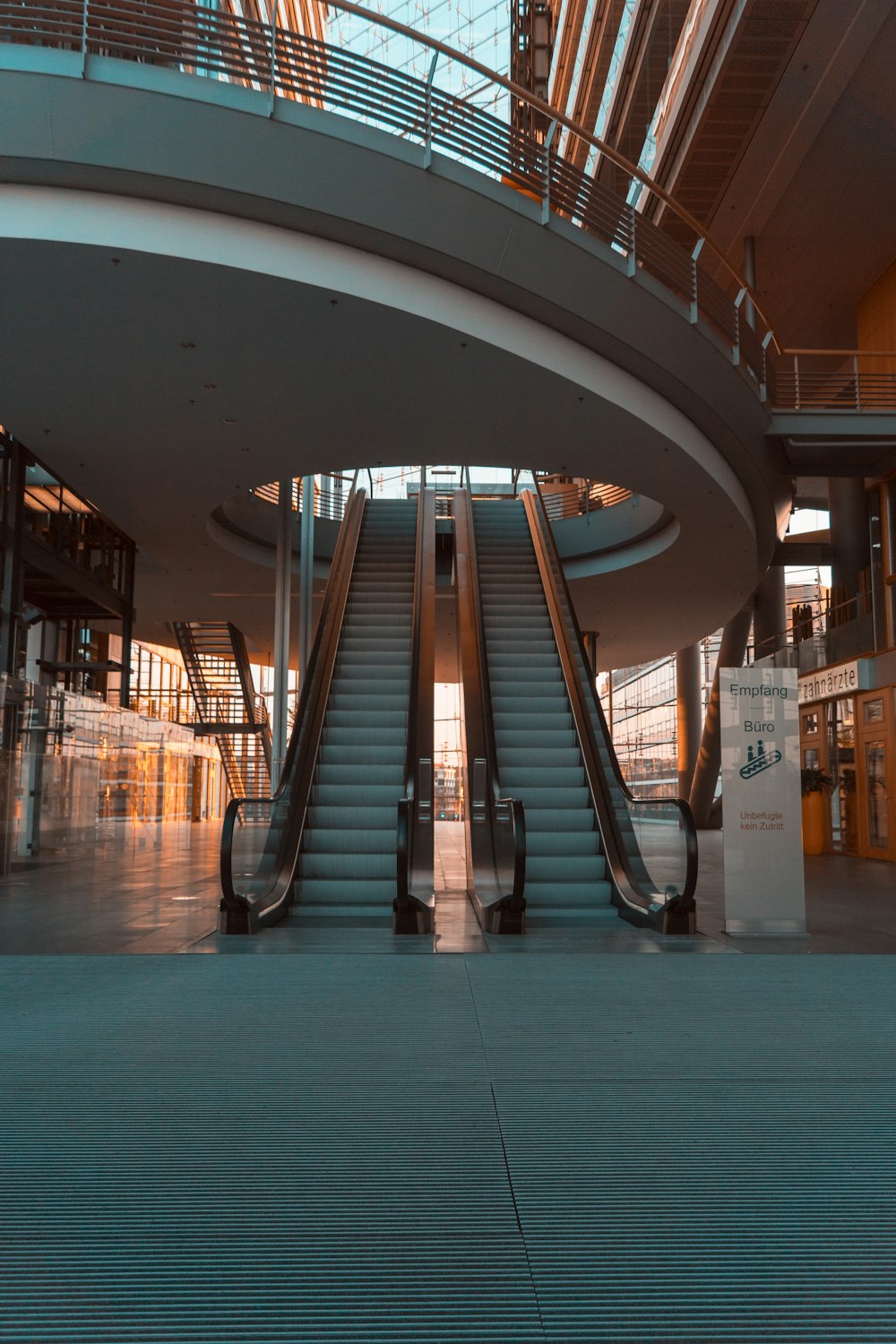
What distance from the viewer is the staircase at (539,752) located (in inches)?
356

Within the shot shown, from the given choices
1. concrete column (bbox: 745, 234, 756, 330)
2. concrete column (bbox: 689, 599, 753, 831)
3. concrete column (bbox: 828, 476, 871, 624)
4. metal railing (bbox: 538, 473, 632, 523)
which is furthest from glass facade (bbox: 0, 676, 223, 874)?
concrete column (bbox: 689, 599, 753, 831)

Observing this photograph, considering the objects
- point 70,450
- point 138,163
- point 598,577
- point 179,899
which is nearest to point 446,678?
point 598,577

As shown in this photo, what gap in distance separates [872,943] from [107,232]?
24.7 ft

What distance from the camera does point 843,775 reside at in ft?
57.3

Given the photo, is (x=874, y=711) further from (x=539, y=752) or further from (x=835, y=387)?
(x=539, y=752)

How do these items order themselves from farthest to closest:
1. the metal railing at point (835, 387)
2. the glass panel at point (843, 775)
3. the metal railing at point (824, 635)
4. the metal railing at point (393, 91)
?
the glass panel at point (843, 775) → the metal railing at point (824, 635) → the metal railing at point (835, 387) → the metal railing at point (393, 91)

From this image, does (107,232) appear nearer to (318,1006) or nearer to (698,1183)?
(318,1006)

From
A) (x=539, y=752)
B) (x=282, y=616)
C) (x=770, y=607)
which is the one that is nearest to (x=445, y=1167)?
(x=539, y=752)

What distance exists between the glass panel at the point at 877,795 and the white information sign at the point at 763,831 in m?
9.03

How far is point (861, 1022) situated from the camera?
4773 mm

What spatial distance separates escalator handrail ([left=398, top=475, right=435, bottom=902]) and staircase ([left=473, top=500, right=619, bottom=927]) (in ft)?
2.72

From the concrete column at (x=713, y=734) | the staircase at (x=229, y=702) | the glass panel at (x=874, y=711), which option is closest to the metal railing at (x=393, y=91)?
the glass panel at (x=874, y=711)

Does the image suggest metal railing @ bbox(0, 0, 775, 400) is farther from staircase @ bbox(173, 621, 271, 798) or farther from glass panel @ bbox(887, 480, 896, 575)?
staircase @ bbox(173, 621, 271, 798)

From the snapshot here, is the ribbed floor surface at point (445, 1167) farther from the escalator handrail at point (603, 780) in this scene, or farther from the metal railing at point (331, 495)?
the metal railing at point (331, 495)
